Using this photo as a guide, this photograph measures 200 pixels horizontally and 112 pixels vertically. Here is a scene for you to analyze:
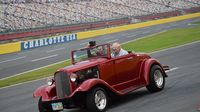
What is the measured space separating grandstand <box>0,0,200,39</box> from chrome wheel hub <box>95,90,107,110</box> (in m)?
33.5

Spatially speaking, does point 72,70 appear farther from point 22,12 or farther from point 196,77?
point 22,12

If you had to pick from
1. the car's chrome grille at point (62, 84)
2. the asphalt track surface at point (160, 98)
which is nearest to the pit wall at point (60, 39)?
the asphalt track surface at point (160, 98)

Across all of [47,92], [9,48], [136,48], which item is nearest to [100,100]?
[47,92]

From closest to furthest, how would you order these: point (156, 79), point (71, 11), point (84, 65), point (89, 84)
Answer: point (89, 84)
point (84, 65)
point (156, 79)
point (71, 11)

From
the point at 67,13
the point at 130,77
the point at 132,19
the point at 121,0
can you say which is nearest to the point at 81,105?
the point at 130,77

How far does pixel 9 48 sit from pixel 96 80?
2868 cm

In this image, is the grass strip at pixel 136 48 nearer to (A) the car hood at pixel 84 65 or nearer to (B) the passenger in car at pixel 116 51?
(B) the passenger in car at pixel 116 51

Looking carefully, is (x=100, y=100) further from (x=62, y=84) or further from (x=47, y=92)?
(x=47, y=92)

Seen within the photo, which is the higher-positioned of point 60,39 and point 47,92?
point 47,92

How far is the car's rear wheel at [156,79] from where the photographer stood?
10945mm

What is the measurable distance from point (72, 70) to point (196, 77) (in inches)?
193

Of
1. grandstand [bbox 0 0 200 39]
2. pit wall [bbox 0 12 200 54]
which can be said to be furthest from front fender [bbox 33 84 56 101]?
grandstand [bbox 0 0 200 39]

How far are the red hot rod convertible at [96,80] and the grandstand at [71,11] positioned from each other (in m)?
32.3

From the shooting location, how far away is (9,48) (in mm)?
36812
